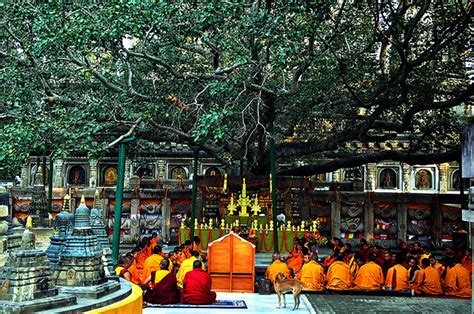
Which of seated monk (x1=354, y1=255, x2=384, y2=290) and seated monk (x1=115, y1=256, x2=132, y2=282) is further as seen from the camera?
seated monk (x1=354, y1=255, x2=384, y2=290)

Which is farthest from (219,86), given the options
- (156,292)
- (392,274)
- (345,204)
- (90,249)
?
(345,204)

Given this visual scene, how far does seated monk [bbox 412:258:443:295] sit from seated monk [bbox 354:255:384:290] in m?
0.99

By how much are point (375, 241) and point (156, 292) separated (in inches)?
578

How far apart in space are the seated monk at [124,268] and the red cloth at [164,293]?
0.68 meters

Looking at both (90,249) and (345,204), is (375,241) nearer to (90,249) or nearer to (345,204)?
(345,204)

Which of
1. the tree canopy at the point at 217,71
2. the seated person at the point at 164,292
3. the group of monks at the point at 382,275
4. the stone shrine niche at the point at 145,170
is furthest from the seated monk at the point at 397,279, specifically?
the stone shrine niche at the point at 145,170

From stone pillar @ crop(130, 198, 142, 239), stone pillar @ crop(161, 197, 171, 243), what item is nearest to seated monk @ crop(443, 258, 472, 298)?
stone pillar @ crop(161, 197, 171, 243)

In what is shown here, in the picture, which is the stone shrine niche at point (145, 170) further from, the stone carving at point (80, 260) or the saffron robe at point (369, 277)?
the stone carving at point (80, 260)

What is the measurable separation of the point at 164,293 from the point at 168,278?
36cm

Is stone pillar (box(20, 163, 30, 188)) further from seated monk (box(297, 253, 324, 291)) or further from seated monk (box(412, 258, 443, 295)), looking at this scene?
seated monk (box(412, 258, 443, 295))

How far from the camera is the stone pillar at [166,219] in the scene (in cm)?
2609

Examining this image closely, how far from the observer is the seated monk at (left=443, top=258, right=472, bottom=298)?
→ 1555 cm

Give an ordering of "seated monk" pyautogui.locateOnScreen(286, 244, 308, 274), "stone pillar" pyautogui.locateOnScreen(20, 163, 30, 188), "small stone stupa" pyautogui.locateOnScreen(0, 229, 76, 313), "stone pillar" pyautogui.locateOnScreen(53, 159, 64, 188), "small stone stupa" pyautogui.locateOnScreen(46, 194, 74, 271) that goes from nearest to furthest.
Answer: "small stone stupa" pyautogui.locateOnScreen(0, 229, 76, 313) < "small stone stupa" pyautogui.locateOnScreen(46, 194, 74, 271) < "seated monk" pyautogui.locateOnScreen(286, 244, 308, 274) < "stone pillar" pyautogui.locateOnScreen(20, 163, 30, 188) < "stone pillar" pyautogui.locateOnScreen(53, 159, 64, 188)

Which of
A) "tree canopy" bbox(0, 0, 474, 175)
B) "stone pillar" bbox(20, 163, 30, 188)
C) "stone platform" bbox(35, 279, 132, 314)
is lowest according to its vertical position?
"stone platform" bbox(35, 279, 132, 314)
